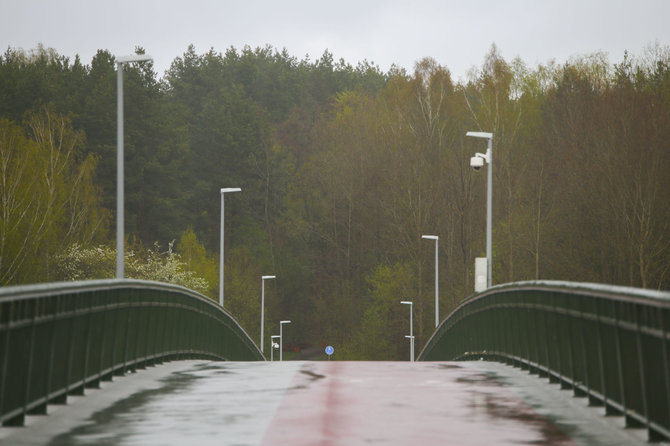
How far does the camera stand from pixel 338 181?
83250 mm

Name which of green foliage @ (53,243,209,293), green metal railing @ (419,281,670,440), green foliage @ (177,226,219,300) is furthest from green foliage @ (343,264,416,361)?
green metal railing @ (419,281,670,440)

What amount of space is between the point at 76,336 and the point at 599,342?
202 inches

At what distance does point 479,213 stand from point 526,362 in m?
55.9

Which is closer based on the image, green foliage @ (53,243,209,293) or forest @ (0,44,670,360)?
forest @ (0,44,670,360)

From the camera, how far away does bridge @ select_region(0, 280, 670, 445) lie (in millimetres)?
8984

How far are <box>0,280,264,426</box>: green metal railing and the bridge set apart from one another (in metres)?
0.02

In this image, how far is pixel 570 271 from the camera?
48.2 m

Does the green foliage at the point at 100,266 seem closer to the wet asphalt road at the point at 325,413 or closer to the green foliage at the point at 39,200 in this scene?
the green foliage at the point at 39,200

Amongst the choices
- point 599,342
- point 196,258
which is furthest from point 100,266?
point 599,342

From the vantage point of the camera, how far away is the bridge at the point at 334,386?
898cm

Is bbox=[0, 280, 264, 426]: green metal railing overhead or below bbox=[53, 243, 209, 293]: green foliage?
below

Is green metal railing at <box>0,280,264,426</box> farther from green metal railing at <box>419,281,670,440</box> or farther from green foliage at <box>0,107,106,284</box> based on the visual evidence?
green foliage at <box>0,107,106,284</box>

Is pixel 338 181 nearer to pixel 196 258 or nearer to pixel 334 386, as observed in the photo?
pixel 196 258

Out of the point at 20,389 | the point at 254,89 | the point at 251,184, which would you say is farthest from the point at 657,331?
the point at 254,89
